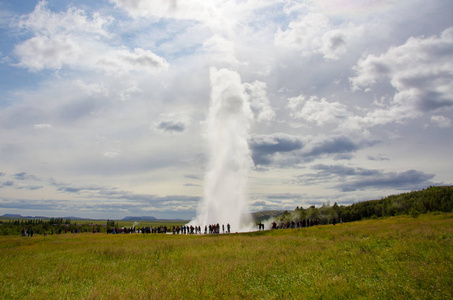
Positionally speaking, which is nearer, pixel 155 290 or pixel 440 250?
pixel 155 290

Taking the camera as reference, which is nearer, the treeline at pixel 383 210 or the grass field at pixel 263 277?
the grass field at pixel 263 277

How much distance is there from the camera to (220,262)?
19.9 m

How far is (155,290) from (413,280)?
11704mm

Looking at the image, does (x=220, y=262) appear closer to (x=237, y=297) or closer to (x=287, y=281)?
(x=287, y=281)

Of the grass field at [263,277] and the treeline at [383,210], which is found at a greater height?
the grass field at [263,277]

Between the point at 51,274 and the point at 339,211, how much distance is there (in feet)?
448

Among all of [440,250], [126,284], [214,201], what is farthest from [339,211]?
[126,284]

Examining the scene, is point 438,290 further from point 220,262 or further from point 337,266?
point 220,262

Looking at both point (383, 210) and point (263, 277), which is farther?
point (383, 210)

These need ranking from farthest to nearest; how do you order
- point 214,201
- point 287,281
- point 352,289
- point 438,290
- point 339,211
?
point 339,211
point 214,201
point 287,281
point 352,289
point 438,290

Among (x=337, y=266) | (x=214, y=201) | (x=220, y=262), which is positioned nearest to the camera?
(x=337, y=266)

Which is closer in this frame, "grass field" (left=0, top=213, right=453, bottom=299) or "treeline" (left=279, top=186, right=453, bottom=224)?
"grass field" (left=0, top=213, right=453, bottom=299)

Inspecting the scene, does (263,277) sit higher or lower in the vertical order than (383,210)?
higher

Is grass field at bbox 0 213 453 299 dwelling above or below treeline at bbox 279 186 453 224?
above
